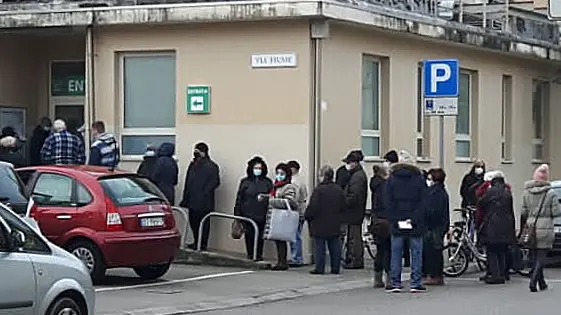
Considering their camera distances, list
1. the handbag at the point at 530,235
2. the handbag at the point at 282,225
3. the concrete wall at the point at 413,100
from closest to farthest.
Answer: the handbag at the point at 530,235
the handbag at the point at 282,225
the concrete wall at the point at 413,100

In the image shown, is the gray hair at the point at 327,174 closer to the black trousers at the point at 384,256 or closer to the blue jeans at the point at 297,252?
the blue jeans at the point at 297,252

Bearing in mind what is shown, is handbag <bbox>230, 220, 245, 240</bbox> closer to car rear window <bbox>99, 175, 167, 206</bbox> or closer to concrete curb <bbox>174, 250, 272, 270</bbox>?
concrete curb <bbox>174, 250, 272, 270</bbox>

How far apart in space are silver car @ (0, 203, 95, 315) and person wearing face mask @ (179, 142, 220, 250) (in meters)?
10.3

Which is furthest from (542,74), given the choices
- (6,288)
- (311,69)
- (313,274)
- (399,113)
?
(6,288)

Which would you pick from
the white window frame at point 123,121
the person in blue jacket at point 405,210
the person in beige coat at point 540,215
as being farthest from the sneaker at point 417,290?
the white window frame at point 123,121

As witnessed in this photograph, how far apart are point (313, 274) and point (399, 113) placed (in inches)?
221

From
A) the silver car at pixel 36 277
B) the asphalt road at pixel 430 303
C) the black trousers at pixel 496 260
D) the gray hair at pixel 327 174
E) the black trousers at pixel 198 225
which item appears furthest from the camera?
the black trousers at pixel 198 225

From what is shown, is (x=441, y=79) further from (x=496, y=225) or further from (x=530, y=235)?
(x=530, y=235)

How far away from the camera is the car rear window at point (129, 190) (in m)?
18.5

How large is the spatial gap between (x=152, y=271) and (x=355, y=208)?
4.08 meters

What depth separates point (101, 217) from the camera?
716 inches

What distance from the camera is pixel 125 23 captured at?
24.2 m

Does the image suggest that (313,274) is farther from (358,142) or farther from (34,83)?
(34,83)

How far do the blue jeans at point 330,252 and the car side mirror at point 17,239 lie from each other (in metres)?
9.57
